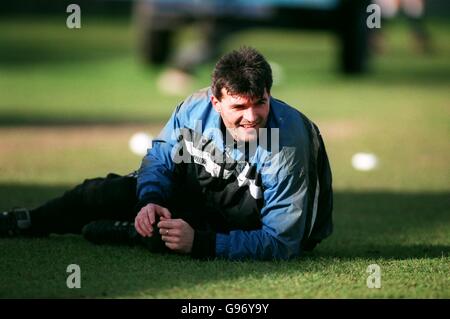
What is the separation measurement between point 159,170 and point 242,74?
812 millimetres

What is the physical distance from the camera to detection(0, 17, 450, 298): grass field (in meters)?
4.87

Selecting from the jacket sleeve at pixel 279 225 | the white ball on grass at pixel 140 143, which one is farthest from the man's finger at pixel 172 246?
the white ball on grass at pixel 140 143

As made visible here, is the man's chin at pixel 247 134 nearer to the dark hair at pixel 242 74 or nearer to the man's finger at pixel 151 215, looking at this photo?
the dark hair at pixel 242 74

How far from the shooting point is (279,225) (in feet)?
16.7

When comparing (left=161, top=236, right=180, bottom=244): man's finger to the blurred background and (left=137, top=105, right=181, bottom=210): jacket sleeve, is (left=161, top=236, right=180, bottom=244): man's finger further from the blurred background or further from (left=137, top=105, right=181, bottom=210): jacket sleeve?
the blurred background

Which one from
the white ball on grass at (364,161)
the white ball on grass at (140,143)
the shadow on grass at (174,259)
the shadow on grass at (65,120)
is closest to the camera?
the shadow on grass at (174,259)

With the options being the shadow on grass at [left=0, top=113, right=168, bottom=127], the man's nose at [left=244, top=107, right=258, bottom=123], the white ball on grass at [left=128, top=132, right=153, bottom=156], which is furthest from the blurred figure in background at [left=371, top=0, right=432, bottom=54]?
the man's nose at [left=244, top=107, right=258, bottom=123]

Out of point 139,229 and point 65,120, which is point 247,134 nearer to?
point 139,229

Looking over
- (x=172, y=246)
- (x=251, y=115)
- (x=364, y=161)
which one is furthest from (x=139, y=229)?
(x=364, y=161)

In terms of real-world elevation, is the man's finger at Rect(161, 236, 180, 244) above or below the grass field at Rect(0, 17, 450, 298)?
above

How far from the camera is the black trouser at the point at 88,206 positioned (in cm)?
562

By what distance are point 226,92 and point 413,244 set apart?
5.73 feet

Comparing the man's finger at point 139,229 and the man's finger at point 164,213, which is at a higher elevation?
the man's finger at point 164,213

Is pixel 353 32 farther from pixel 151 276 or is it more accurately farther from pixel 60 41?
pixel 151 276
